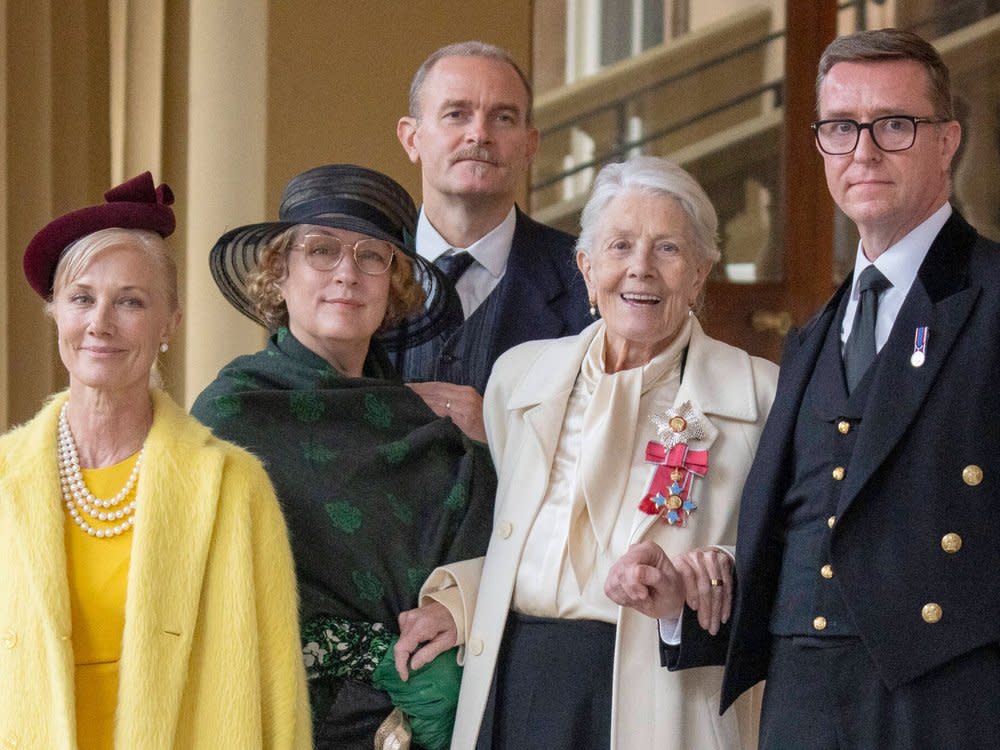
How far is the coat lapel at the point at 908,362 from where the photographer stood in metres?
2.04

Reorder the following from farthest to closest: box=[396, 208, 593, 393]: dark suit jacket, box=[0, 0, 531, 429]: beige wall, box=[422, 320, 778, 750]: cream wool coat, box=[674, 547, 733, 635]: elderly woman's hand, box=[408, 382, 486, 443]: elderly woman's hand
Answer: box=[0, 0, 531, 429]: beige wall, box=[396, 208, 593, 393]: dark suit jacket, box=[408, 382, 486, 443]: elderly woman's hand, box=[422, 320, 778, 750]: cream wool coat, box=[674, 547, 733, 635]: elderly woman's hand

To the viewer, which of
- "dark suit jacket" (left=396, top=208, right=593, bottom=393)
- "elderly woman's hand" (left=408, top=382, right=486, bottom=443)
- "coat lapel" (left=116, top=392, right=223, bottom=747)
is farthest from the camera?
"dark suit jacket" (left=396, top=208, right=593, bottom=393)

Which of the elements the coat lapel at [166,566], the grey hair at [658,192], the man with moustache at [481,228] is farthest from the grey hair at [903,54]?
the coat lapel at [166,566]

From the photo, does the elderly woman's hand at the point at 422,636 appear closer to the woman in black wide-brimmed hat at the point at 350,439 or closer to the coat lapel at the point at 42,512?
the woman in black wide-brimmed hat at the point at 350,439

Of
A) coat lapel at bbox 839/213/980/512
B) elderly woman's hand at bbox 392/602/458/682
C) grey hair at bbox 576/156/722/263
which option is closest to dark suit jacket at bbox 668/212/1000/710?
coat lapel at bbox 839/213/980/512

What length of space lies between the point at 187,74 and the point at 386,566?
2.30 meters

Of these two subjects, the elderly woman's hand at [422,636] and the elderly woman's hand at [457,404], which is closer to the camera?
the elderly woman's hand at [422,636]

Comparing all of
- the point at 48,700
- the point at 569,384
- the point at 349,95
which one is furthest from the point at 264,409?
the point at 349,95

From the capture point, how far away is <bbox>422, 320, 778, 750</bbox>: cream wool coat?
2.43 metres

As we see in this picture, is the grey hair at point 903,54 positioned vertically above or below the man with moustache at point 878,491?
above

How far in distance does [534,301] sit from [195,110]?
5.61 feet

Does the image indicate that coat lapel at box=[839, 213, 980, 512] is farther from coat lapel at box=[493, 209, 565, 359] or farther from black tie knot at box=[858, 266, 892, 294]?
coat lapel at box=[493, 209, 565, 359]

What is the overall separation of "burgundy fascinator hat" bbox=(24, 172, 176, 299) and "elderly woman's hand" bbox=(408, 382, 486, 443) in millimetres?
764

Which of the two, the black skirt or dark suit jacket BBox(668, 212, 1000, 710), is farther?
the black skirt
